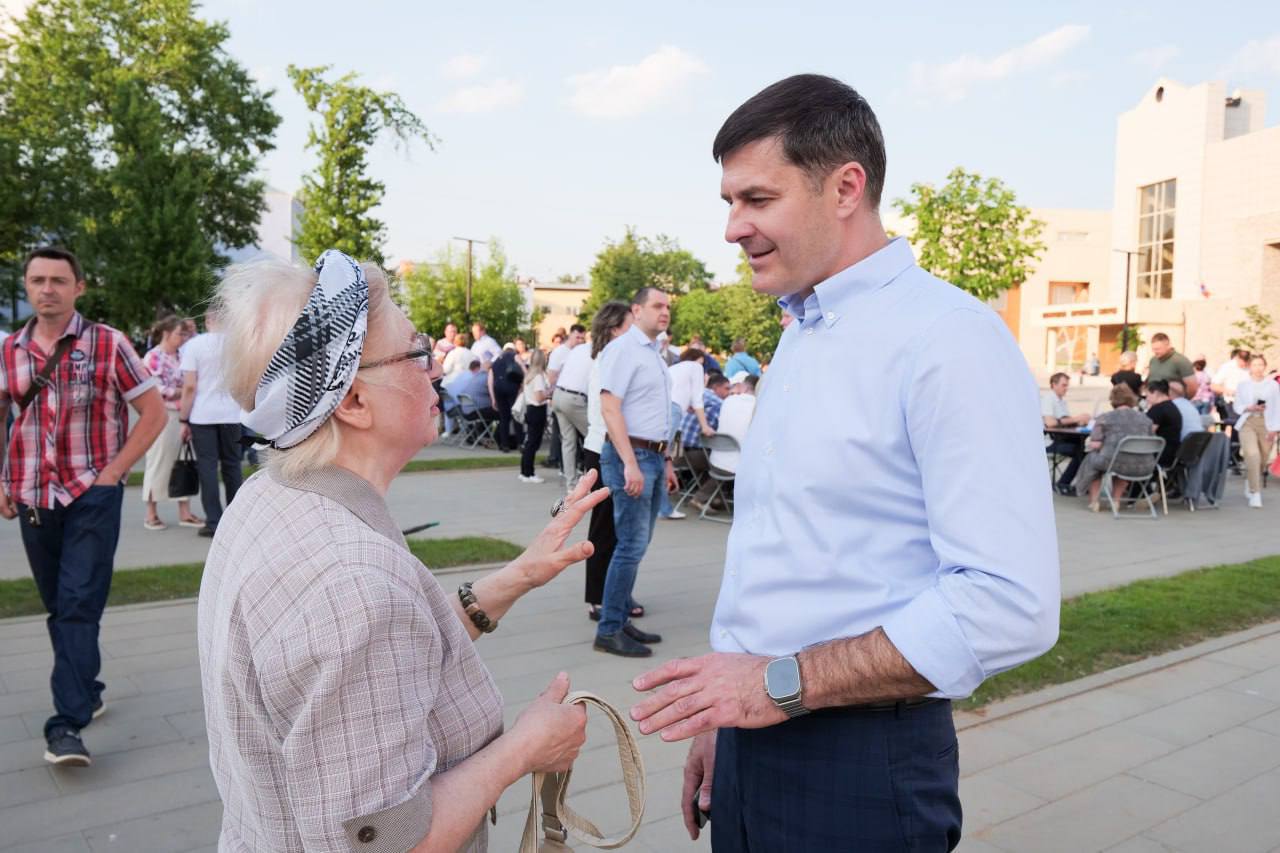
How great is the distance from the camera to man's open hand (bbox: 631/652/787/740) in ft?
5.28

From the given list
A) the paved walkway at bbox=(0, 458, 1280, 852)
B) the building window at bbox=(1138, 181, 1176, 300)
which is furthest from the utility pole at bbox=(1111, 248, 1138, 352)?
the paved walkway at bbox=(0, 458, 1280, 852)

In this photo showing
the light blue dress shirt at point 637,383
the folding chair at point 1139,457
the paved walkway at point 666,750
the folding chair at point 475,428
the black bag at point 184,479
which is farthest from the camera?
the folding chair at point 475,428

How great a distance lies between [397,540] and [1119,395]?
11.7 m

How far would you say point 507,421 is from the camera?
16.9m

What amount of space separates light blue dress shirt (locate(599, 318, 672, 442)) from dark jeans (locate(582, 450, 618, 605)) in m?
0.40

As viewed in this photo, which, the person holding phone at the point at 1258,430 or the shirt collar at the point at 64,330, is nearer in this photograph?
the shirt collar at the point at 64,330

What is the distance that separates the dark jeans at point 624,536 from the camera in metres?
5.66

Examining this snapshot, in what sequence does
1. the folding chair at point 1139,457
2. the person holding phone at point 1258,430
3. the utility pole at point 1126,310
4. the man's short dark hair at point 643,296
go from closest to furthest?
the man's short dark hair at point 643,296 < the folding chair at point 1139,457 < the person holding phone at point 1258,430 < the utility pole at point 1126,310

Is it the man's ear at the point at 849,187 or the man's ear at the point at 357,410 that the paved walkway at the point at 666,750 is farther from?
the man's ear at the point at 849,187

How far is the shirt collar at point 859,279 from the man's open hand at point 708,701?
662 mm

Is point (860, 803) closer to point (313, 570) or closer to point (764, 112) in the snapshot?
point (313, 570)

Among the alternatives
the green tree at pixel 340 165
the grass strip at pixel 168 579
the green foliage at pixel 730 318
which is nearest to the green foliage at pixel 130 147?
the green tree at pixel 340 165

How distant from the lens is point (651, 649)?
5789 mm

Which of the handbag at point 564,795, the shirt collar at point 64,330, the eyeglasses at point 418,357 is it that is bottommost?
the handbag at point 564,795
